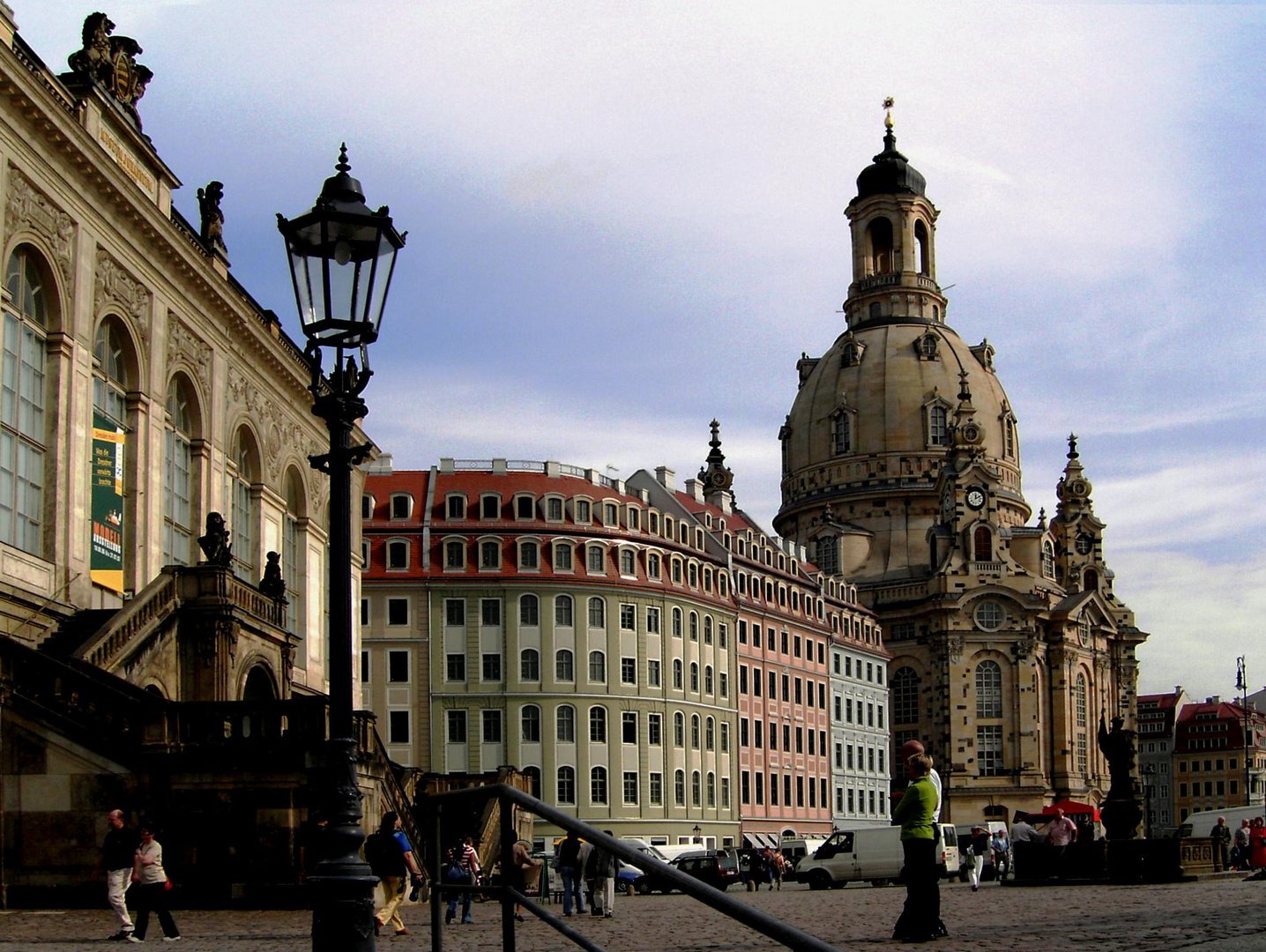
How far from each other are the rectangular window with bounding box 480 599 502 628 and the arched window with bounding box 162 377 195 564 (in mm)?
44941

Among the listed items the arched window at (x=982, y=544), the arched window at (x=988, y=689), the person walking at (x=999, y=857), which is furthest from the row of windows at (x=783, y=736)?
the arched window at (x=982, y=544)

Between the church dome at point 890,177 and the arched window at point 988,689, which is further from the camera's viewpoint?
the church dome at point 890,177

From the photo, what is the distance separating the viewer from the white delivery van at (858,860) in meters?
53.4

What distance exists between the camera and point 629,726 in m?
87.2

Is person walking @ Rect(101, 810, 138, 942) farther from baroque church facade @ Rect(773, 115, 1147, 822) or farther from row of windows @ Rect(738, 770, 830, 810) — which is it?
baroque church facade @ Rect(773, 115, 1147, 822)

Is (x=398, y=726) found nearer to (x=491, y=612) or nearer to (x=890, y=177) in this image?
(x=491, y=612)

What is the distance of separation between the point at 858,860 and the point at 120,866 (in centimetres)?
3569

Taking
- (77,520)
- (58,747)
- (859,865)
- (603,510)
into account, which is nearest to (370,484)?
(603,510)

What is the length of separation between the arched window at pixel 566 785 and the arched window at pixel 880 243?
296 feet

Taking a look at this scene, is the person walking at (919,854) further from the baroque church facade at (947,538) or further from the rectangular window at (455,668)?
the baroque church facade at (947,538)

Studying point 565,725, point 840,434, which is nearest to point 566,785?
point 565,725

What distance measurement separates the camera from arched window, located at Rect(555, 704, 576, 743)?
3369 inches

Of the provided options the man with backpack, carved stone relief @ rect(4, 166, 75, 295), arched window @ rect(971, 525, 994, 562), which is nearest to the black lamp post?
the man with backpack

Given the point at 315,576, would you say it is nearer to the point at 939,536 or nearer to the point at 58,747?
the point at 58,747
